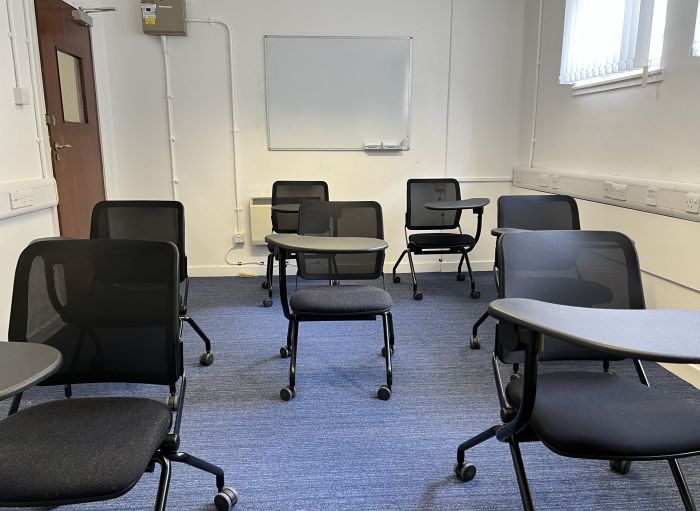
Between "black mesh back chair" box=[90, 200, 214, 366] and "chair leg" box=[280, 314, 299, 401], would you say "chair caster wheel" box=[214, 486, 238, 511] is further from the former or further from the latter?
"black mesh back chair" box=[90, 200, 214, 366]

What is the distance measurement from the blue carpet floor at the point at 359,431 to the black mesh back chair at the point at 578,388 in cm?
15

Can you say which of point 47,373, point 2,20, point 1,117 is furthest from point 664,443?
point 2,20

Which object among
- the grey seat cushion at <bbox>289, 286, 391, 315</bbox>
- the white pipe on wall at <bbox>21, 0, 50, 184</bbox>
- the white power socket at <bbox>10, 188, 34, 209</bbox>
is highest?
the white pipe on wall at <bbox>21, 0, 50, 184</bbox>

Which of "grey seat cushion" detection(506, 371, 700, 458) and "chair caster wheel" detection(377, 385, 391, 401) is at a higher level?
"grey seat cushion" detection(506, 371, 700, 458)

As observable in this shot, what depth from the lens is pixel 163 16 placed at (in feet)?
13.7

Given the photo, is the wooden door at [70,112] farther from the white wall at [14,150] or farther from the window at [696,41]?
the window at [696,41]

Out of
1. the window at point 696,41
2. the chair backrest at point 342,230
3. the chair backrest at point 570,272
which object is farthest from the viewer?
the chair backrest at point 342,230

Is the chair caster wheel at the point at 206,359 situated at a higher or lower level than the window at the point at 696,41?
lower

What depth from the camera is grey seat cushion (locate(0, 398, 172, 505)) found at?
3.55 feet

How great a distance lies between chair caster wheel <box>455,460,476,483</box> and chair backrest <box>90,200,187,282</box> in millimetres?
1661

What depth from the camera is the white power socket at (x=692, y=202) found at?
243cm

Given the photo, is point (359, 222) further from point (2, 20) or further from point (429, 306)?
point (2, 20)

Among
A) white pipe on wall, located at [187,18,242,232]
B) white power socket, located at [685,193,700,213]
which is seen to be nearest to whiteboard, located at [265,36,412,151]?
white pipe on wall, located at [187,18,242,232]

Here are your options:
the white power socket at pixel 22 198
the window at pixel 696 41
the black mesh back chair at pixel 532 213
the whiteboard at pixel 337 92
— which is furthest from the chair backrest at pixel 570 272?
the whiteboard at pixel 337 92
